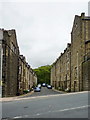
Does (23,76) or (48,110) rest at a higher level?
(23,76)

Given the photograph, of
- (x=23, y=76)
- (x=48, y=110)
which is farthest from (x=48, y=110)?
(x=23, y=76)

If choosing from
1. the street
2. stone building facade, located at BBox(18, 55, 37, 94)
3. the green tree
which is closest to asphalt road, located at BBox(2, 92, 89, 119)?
the street

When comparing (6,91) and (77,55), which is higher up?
(77,55)

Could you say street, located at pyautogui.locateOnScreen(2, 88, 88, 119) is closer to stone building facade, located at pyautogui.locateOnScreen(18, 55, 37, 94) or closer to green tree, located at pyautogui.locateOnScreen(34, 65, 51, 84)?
stone building facade, located at pyautogui.locateOnScreen(18, 55, 37, 94)

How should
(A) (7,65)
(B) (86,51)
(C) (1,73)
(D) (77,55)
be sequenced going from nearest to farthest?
(C) (1,73)
(A) (7,65)
(B) (86,51)
(D) (77,55)

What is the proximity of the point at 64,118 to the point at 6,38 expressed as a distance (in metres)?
16.9

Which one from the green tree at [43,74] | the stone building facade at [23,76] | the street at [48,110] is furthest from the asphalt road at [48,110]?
the green tree at [43,74]

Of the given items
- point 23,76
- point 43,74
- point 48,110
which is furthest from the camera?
point 43,74

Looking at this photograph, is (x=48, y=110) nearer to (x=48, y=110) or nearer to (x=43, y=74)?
(x=48, y=110)

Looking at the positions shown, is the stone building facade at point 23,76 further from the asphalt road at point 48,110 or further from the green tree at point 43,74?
the green tree at point 43,74

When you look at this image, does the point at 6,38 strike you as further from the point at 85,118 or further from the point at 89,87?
the point at 85,118

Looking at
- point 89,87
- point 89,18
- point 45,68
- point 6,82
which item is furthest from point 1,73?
point 45,68

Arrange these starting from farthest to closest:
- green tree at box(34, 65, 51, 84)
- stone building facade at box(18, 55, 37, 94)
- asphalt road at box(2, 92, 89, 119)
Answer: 1. green tree at box(34, 65, 51, 84)
2. stone building facade at box(18, 55, 37, 94)
3. asphalt road at box(2, 92, 89, 119)

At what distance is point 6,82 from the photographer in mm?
24078
